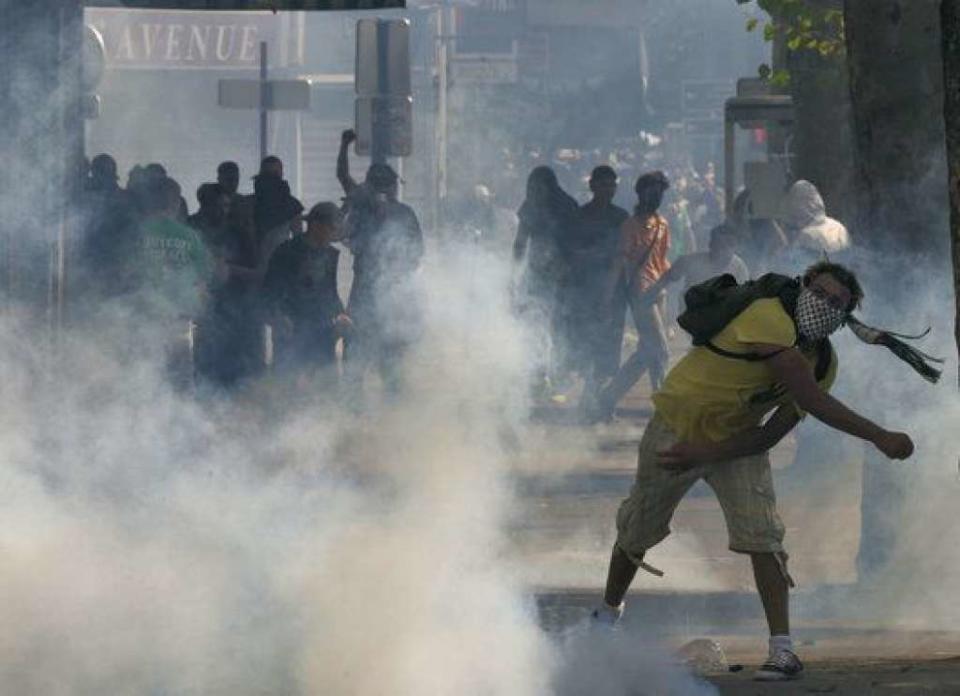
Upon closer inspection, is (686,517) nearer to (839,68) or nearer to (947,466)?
(947,466)

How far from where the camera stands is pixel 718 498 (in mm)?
8086

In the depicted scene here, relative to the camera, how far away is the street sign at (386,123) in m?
19.5

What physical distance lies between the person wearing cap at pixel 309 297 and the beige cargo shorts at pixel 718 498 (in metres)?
7.18

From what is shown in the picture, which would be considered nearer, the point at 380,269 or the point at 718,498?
the point at 718,498

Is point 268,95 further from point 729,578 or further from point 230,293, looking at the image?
point 729,578

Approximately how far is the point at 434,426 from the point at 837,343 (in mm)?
1910

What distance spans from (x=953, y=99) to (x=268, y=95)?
18.5 metres

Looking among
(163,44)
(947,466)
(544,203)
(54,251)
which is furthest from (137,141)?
(947,466)

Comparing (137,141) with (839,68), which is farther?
(137,141)

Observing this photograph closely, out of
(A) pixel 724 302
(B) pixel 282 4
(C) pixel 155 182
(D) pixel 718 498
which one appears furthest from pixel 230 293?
(A) pixel 724 302

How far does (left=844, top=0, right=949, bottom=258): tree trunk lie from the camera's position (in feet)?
33.1

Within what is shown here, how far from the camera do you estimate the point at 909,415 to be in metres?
10.6

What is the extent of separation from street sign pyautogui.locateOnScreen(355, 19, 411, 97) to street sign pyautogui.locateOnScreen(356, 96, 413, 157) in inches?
2.9

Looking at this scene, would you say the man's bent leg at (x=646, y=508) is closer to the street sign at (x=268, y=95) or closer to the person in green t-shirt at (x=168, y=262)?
the person in green t-shirt at (x=168, y=262)
